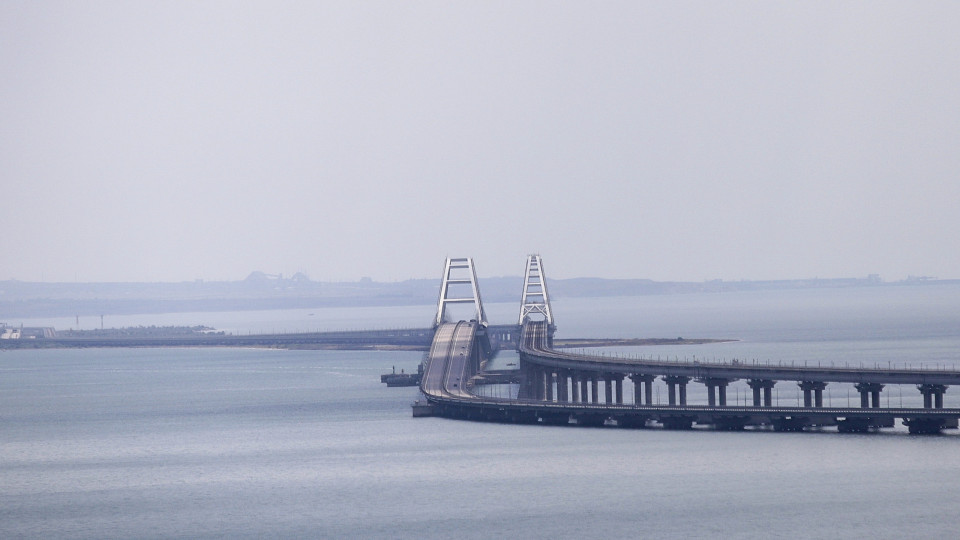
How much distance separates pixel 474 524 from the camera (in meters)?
50.7

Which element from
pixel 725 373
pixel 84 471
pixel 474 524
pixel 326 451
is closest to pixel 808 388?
pixel 725 373

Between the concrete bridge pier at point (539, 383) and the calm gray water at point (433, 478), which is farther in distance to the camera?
the concrete bridge pier at point (539, 383)

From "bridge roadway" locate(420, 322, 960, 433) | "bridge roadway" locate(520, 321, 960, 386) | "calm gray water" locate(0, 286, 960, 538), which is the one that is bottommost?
"calm gray water" locate(0, 286, 960, 538)

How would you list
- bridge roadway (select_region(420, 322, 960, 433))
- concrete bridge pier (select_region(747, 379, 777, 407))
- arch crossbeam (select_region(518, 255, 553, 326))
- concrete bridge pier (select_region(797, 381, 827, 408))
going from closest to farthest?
1. bridge roadway (select_region(420, 322, 960, 433))
2. concrete bridge pier (select_region(797, 381, 827, 408))
3. concrete bridge pier (select_region(747, 379, 777, 407))
4. arch crossbeam (select_region(518, 255, 553, 326))

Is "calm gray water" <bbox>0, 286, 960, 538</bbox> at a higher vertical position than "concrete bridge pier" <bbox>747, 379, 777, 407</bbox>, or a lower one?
lower

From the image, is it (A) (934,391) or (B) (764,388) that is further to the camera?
(B) (764,388)

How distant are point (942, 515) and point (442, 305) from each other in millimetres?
102303

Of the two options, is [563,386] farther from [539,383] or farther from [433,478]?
[433,478]

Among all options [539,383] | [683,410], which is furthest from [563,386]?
[683,410]

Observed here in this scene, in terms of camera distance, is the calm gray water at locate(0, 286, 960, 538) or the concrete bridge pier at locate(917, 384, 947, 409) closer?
the calm gray water at locate(0, 286, 960, 538)

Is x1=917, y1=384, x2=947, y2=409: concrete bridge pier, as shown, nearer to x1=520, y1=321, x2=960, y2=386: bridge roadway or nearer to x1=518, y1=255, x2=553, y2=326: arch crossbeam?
x1=520, y1=321, x2=960, y2=386: bridge roadway

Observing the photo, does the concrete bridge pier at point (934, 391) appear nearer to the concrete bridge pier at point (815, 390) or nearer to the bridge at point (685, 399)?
the bridge at point (685, 399)

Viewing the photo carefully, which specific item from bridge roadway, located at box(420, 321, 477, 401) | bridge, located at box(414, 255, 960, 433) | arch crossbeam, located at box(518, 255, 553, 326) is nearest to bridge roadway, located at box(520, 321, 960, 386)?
bridge, located at box(414, 255, 960, 433)

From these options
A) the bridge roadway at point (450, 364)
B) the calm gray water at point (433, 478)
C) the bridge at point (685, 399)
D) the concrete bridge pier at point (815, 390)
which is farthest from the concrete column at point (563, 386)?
the concrete bridge pier at point (815, 390)
